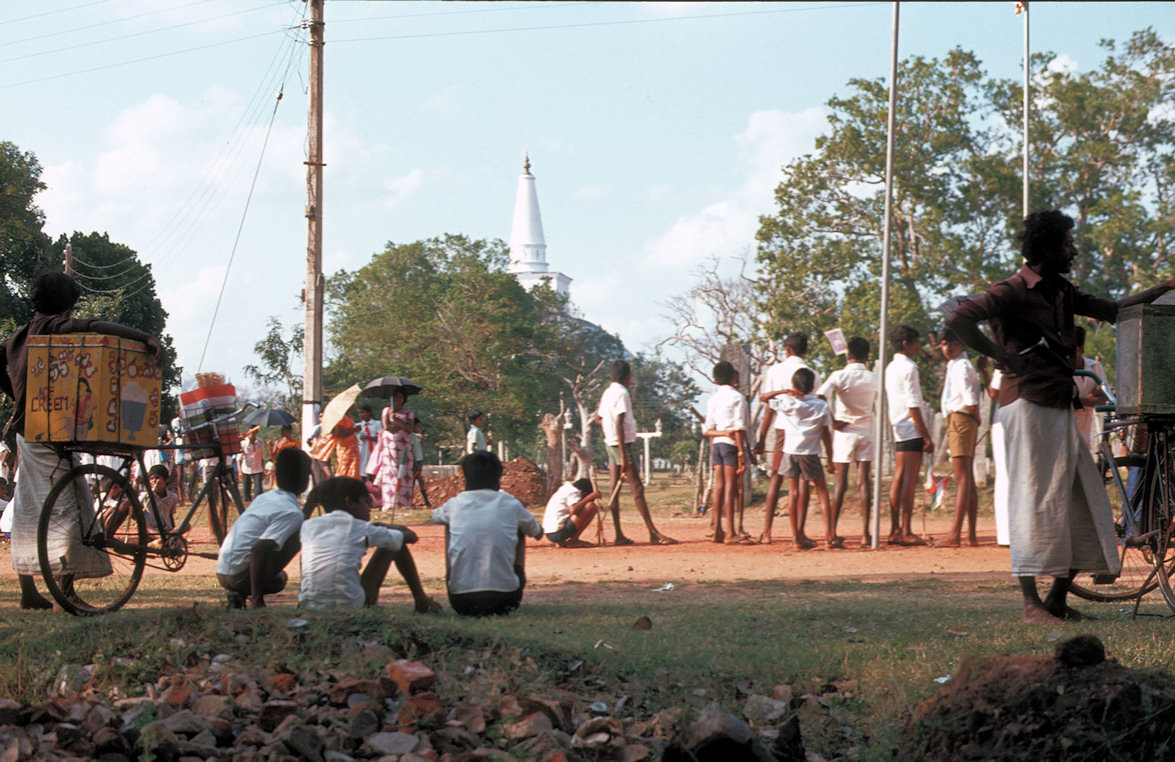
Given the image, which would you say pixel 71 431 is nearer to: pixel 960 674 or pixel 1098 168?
pixel 960 674

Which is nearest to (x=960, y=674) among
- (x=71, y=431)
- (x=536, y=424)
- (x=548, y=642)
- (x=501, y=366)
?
(x=548, y=642)

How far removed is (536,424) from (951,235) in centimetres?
2023

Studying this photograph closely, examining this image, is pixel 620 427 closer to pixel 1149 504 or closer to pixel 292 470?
pixel 292 470

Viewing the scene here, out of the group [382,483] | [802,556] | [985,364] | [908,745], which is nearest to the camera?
[908,745]

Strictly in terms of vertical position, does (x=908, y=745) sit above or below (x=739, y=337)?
below

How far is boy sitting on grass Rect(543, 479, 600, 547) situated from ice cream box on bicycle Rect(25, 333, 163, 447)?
5927mm

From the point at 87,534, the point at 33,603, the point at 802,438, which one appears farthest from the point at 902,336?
the point at 33,603

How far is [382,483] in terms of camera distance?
16312 mm

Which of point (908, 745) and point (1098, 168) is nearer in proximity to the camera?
point (908, 745)

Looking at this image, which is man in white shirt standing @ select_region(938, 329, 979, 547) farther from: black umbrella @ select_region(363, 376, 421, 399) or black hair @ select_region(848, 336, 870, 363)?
black umbrella @ select_region(363, 376, 421, 399)

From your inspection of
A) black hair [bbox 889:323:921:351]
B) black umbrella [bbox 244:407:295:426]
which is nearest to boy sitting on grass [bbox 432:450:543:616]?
black hair [bbox 889:323:921:351]

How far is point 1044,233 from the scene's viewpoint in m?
5.98

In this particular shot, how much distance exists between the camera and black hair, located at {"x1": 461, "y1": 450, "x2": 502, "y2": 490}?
6.71 meters

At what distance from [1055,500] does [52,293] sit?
5.55 metres
